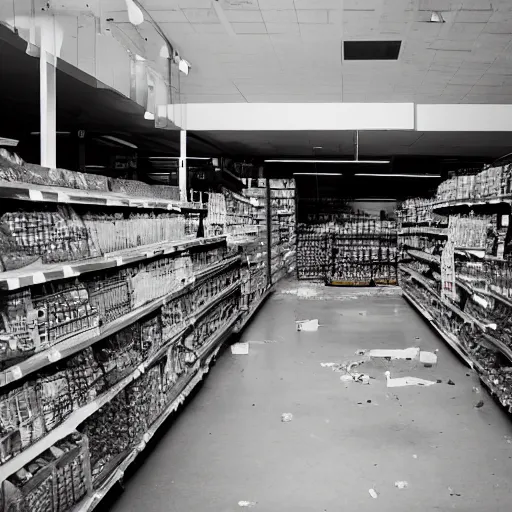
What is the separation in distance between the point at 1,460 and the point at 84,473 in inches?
31.0

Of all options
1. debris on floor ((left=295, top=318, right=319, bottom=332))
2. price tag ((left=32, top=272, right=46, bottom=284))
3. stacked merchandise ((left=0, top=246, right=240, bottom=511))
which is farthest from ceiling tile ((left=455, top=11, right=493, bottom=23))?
debris on floor ((left=295, top=318, right=319, bottom=332))

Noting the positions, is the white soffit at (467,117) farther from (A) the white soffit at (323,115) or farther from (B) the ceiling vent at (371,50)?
(B) the ceiling vent at (371,50)

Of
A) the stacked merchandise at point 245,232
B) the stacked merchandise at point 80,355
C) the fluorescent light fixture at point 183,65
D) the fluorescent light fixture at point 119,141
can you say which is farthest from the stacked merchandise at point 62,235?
the fluorescent light fixture at point 119,141

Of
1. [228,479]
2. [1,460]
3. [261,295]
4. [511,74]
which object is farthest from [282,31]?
[261,295]

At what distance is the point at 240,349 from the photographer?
7.75 meters

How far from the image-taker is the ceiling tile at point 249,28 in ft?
17.2

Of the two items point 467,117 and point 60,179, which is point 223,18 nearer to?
point 60,179

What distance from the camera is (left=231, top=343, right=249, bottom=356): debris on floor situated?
25.2 feet

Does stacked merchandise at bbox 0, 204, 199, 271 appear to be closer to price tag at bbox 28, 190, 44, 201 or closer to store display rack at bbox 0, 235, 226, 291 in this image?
store display rack at bbox 0, 235, 226, 291

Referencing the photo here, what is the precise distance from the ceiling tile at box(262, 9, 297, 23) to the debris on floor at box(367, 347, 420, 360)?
4366 millimetres

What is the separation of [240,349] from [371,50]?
4.10 metres

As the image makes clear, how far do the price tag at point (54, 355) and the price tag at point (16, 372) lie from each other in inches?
9.9

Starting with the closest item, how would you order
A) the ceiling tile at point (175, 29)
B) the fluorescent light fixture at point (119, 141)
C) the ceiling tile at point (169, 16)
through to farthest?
the ceiling tile at point (169, 16) → the ceiling tile at point (175, 29) → the fluorescent light fixture at point (119, 141)

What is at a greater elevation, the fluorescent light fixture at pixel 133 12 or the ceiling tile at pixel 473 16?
the ceiling tile at pixel 473 16
